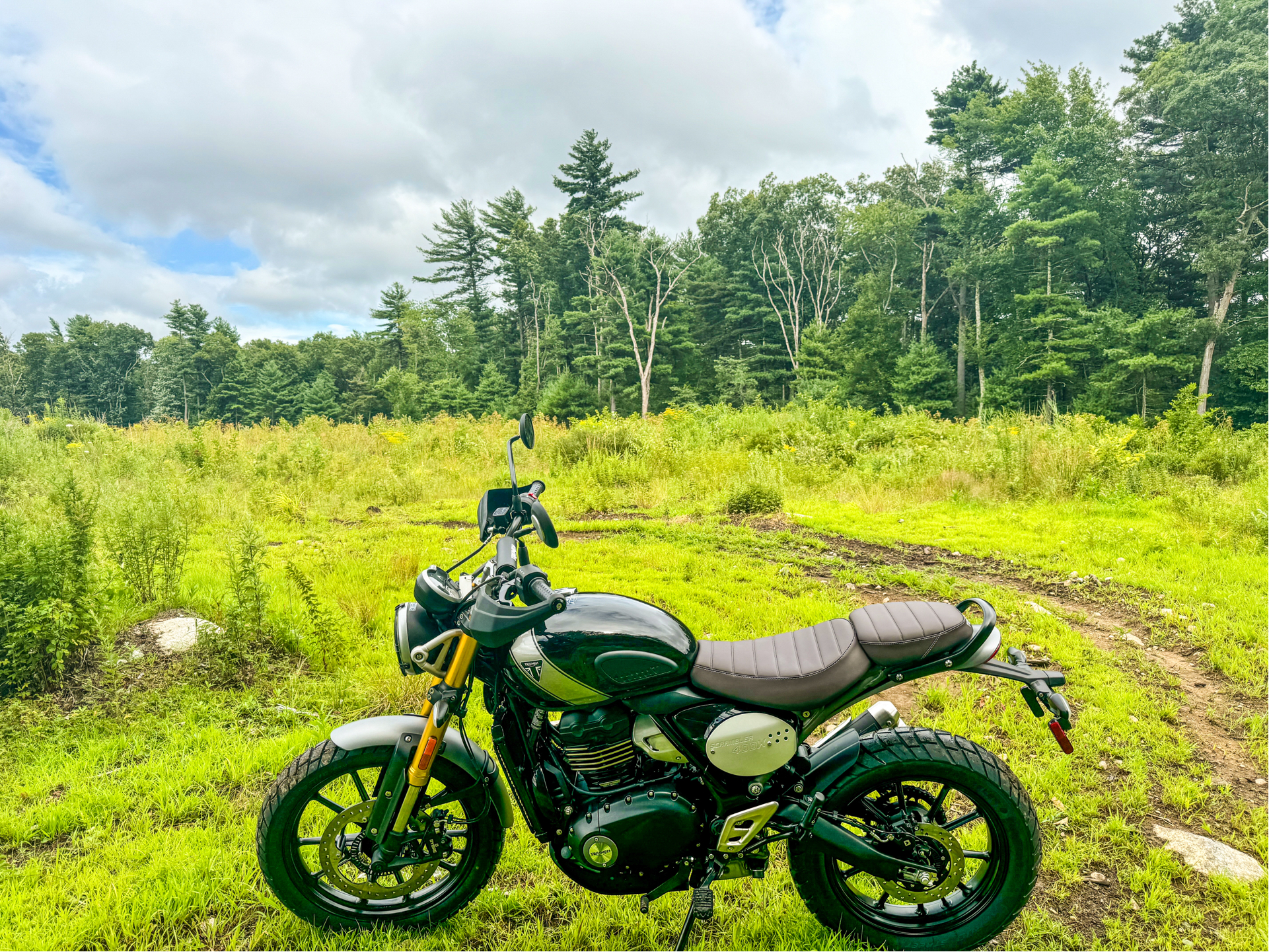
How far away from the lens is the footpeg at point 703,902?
6.10ft

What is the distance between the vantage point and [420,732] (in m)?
1.94

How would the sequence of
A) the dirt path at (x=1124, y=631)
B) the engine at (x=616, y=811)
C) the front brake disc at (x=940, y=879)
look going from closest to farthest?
the engine at (x=616, y=811)
the front brake disc at (x=940, y=879)
the dirt path at (x=1124, y=631)

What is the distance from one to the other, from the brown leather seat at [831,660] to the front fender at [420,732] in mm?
761

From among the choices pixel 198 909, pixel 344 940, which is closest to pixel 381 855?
pixel 344 940

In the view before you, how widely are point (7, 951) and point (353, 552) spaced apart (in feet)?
15.3

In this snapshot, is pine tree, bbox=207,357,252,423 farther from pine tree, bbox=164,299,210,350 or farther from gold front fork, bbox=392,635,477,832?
gold front fork, bbox=392,635,477,832

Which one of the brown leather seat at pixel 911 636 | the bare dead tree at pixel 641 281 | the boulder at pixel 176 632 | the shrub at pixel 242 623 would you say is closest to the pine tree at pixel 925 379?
the bare dead tree at pixel 641 281

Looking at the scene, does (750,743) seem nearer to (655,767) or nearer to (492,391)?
(655,767)

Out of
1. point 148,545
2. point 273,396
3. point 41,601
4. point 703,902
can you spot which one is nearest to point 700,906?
point 703,902

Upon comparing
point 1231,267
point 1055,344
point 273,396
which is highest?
point 1231,267

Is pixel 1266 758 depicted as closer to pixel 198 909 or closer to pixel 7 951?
pixel 198 909

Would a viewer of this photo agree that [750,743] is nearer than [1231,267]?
Yes

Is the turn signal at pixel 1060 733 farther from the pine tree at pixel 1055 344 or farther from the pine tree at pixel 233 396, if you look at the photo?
the pine tree at pixel 233 396

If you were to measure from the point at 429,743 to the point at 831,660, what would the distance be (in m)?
1.18
